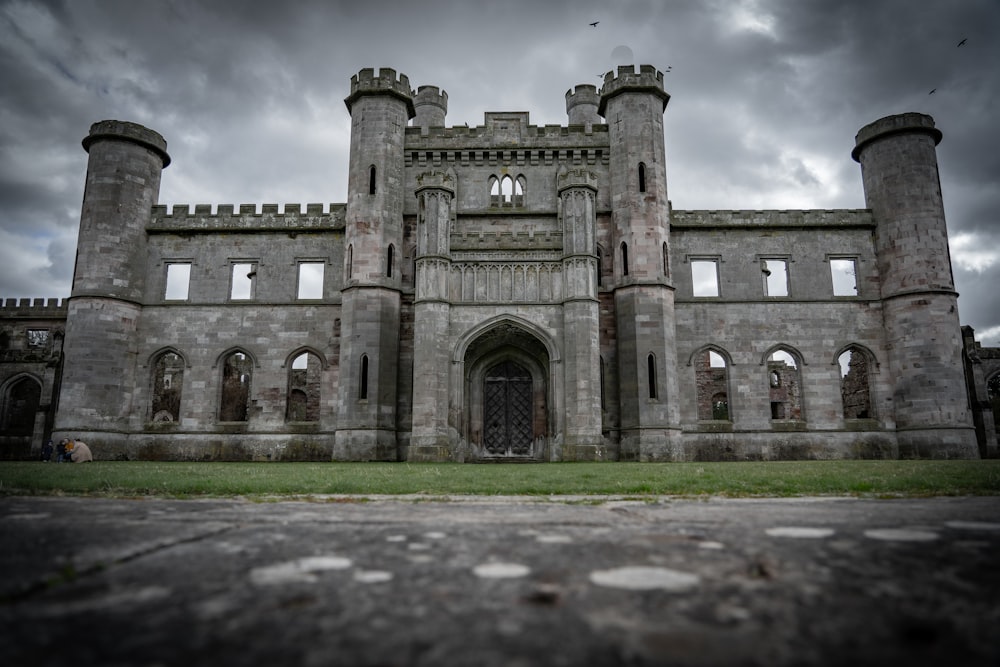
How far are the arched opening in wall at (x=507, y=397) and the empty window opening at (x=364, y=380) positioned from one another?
11.0ft

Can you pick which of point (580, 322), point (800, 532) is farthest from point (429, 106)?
point (800, 532)

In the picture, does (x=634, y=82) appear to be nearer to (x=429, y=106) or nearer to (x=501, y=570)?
(x=429, y=106)

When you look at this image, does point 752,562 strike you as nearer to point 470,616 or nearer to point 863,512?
point 470,616

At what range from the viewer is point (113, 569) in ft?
7.11

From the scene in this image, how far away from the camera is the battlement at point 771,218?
2342 centimetres

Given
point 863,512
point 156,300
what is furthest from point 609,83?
point 863,512

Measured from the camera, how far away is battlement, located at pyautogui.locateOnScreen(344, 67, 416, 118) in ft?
74.4

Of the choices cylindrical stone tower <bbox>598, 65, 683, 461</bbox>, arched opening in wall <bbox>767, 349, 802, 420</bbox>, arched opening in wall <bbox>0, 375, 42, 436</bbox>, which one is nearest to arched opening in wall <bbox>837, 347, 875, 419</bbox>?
arched opening in wall <bbox>767, 349, 802, 420</bbox>

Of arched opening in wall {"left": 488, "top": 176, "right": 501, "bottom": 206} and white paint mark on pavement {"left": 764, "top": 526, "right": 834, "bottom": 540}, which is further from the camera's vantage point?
arched opening in wall {"left": 488, "top": 176, "right": 501, "bottom": 206}

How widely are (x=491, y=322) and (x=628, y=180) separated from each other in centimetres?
760

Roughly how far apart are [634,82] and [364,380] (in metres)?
14.5

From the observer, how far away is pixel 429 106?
1096 inches

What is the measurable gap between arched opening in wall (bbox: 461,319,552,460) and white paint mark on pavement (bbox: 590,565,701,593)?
18.6 meters

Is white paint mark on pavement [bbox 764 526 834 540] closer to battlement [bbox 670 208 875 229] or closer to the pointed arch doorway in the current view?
the pointed arch doorway
